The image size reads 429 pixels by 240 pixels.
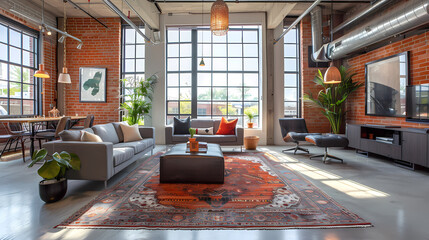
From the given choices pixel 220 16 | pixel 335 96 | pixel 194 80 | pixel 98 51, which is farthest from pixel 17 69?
pixel 335 96

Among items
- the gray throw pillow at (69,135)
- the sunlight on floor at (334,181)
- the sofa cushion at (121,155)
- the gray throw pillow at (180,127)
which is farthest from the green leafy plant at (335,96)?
the gray throw pillow at (69,135)

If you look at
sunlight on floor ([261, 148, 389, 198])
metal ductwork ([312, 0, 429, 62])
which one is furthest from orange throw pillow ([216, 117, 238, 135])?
metal ductwork ([312, 0, 429, 62])

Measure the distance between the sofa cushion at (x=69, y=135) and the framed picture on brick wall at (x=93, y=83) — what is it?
459 cm

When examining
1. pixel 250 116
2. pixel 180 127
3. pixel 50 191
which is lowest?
pixel 50 191

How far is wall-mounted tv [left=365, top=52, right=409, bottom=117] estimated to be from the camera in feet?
16.3

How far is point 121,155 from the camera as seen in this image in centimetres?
357

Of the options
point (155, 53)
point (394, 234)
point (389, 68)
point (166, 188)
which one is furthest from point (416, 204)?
point (155, 53)

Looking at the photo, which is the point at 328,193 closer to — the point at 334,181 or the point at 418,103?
the point at 334,181

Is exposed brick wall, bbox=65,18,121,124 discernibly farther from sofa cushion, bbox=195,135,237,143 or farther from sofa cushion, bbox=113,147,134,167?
sofa cushion, bbox=113,147,134,167

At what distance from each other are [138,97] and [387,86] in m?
6.57

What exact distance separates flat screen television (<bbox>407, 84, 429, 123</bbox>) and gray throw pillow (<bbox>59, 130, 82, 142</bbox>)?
5903mm

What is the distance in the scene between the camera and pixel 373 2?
Result: 5.38m

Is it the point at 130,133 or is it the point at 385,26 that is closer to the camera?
the point at 385,26

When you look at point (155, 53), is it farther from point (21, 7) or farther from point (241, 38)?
point (21, 7)
